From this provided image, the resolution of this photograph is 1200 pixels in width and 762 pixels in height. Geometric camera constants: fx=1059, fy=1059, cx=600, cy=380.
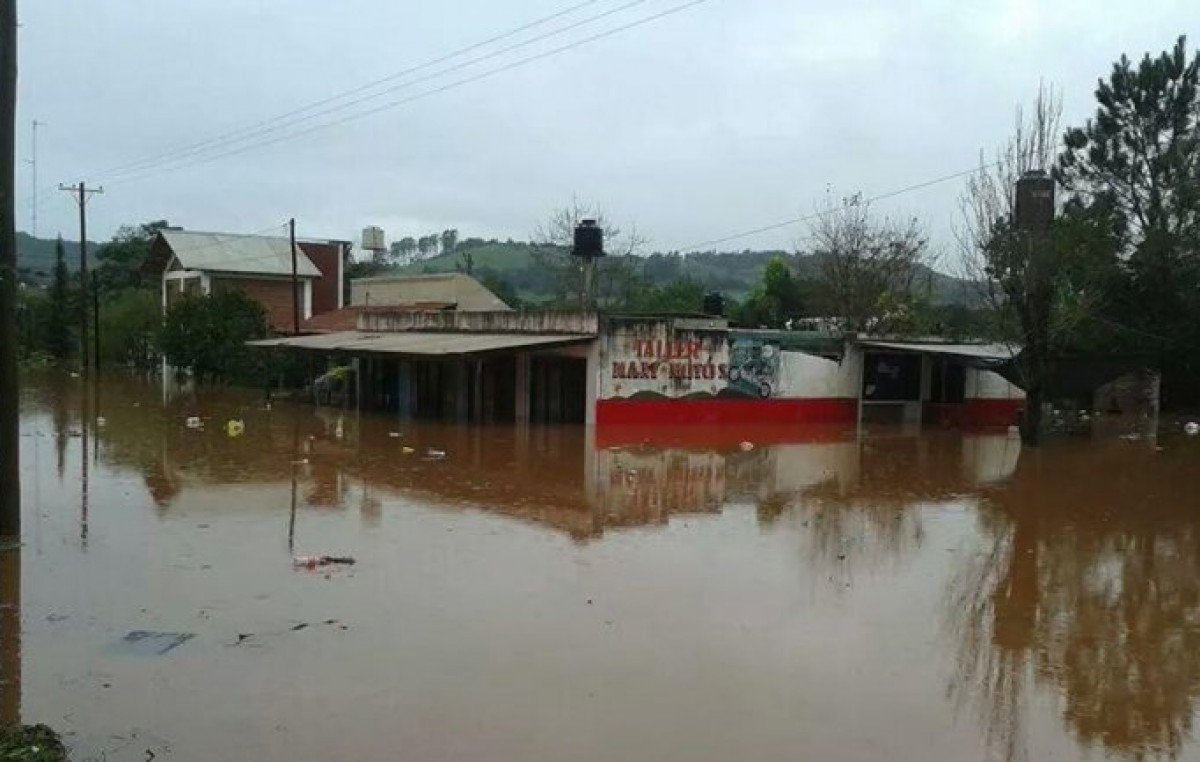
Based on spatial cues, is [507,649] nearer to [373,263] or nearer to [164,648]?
[164,648]

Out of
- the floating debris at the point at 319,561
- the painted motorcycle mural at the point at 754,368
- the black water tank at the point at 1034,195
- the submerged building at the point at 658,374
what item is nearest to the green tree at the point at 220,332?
the submerged building at the point at 658,374

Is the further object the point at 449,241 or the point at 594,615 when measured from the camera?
the point at 449,241

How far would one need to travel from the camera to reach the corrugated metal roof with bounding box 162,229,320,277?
159 feet

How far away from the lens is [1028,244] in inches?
910

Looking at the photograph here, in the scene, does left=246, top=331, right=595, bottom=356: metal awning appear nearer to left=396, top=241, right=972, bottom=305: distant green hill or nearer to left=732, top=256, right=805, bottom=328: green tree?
left=732, top=256, right=805, bottom=328: green tree

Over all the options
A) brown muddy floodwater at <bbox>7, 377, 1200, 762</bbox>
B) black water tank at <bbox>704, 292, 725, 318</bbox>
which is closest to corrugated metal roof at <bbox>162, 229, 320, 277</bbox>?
black water tank at <bbox>704, 292, 725, 318</bbox>

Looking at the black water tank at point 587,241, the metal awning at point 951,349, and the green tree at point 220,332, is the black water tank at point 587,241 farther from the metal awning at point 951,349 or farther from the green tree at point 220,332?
the green tree at point 220,332

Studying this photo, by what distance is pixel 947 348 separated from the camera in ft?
98.1

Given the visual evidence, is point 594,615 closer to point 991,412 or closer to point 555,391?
point 555,391

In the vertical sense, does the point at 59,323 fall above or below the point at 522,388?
above

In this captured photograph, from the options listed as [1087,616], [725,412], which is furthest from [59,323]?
[1087,616]

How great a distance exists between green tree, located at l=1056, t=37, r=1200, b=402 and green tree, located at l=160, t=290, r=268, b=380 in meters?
29.2

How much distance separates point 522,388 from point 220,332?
17447 mm

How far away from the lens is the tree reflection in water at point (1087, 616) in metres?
6.87
